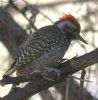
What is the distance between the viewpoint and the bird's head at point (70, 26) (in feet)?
9.25

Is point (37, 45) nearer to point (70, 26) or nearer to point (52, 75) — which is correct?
point (70, 26)

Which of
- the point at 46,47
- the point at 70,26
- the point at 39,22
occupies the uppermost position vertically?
the point at 39,22

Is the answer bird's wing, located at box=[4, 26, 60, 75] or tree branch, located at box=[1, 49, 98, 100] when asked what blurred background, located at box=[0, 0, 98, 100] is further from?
tree branch, located at box=[1, 49, 98, 100]

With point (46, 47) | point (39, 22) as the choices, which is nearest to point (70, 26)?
point (46, 47)

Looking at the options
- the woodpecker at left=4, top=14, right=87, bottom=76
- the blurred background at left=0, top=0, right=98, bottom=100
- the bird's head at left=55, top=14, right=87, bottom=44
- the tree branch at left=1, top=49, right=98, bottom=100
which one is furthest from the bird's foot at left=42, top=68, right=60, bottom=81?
the blurred background at left=0, top=0, right=98, bottom=100

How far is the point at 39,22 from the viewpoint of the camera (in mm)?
4418

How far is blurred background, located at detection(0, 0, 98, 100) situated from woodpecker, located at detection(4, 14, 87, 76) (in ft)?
4.01

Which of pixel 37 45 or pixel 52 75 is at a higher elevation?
pixel 37 45

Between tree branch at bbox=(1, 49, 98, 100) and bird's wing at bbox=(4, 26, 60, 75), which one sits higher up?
bird's wing at bbox=(4, 26, 60, 75)

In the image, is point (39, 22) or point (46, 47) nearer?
point (46, 47)

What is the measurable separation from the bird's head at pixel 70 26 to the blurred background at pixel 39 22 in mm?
1183

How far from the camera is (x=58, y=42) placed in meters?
2.88

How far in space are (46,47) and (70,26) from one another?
0.73ft

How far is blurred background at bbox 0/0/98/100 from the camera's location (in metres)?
4.12
